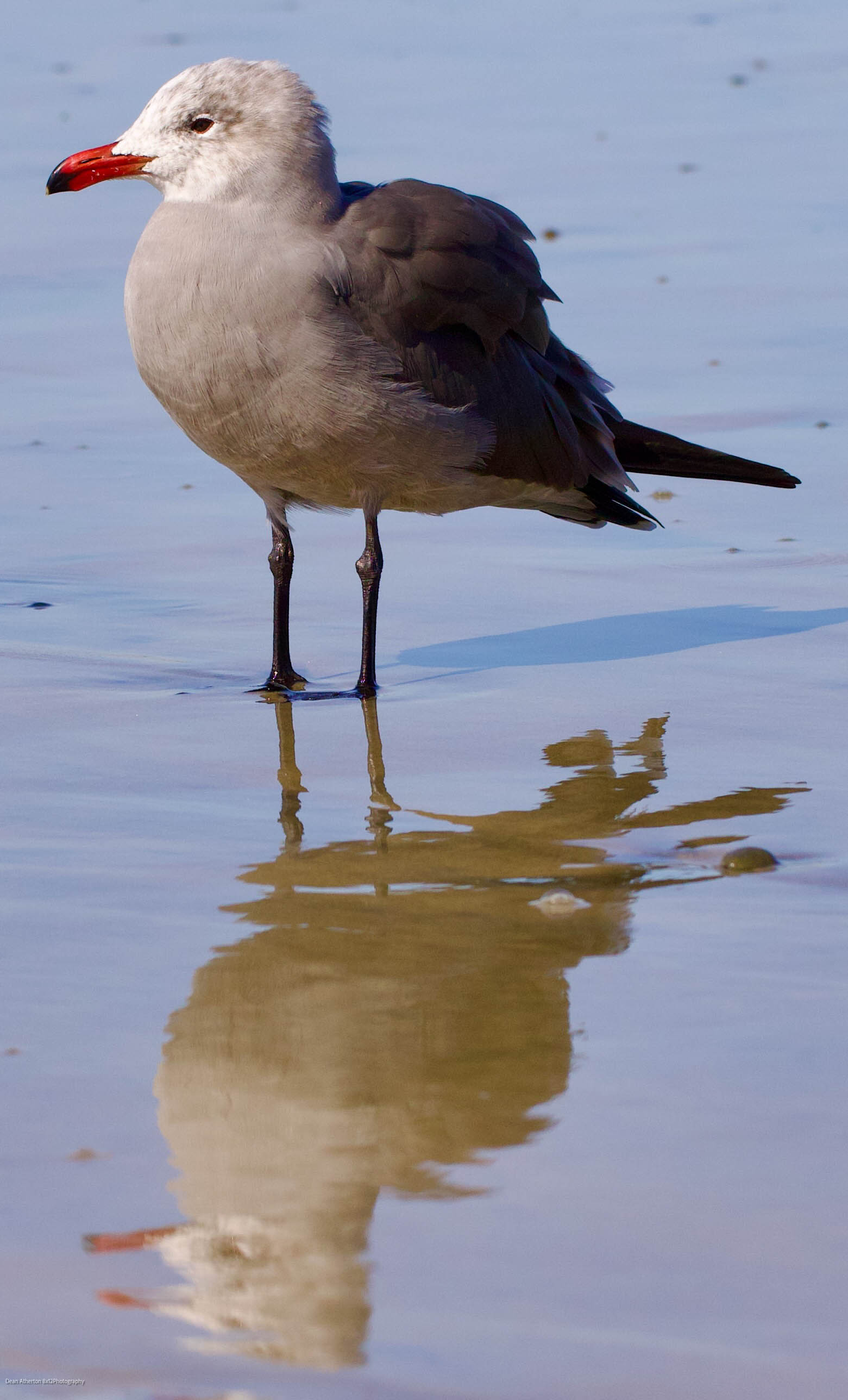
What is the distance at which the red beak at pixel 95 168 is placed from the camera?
568cm

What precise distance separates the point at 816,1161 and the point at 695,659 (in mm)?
3093

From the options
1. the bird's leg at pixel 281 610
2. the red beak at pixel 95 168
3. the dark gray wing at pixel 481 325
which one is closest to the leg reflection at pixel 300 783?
the bird's leg at pixel 281 610

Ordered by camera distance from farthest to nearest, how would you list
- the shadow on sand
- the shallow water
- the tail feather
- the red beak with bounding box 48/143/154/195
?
1. the tail feather
2. the shadow on sand
3. the red beak with bounding box 48/143/154/195
4. the shallow water

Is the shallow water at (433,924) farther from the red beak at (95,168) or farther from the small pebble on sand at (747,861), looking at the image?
the red beak at (95,168)

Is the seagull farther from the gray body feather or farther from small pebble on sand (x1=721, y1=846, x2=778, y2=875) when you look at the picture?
small pebble on sand (x1=721, y1=846, x2=778, y2=875)

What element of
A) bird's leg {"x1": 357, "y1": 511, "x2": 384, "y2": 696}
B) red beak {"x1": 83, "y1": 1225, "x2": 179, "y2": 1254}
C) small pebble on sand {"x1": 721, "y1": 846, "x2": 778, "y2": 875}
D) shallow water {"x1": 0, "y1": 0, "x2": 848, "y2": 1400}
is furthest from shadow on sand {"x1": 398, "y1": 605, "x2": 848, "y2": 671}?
red beak {"x1": 83, "y1": 1225, "x2": 179, "y2": 1254}

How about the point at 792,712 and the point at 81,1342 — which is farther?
the point at 792,712

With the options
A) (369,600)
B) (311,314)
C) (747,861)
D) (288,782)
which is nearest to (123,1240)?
(747,861)

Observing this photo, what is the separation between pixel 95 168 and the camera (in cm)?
570

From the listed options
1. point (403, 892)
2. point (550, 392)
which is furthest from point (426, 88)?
point (403, 892)

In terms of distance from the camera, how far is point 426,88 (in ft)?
51.6

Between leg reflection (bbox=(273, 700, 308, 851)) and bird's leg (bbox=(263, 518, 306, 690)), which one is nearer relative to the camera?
leg reflection (bbox=(273, 700, 308, 851))

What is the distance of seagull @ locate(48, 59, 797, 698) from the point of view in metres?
5.36

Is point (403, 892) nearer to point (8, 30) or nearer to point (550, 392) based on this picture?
point (550, 392)
